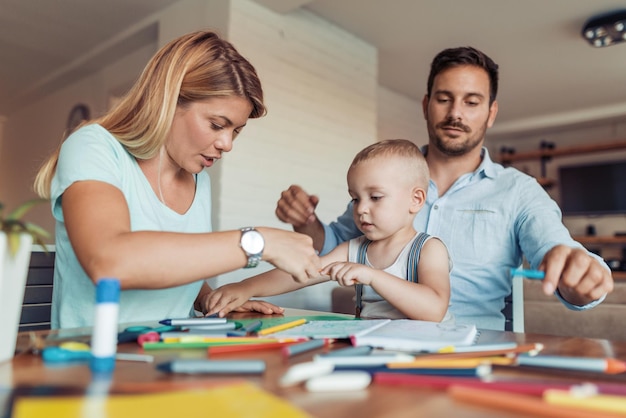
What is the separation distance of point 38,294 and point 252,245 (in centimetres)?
114

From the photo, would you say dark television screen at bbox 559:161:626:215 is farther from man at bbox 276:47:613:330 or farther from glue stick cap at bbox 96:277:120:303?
glue stick cap at bbox 96:277:120:303

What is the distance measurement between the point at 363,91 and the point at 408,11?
0.84 metres

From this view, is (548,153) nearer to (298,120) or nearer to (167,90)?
(298,120)

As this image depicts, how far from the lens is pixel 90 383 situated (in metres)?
0.53

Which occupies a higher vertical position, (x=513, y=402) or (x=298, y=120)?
(x=298, y=120)

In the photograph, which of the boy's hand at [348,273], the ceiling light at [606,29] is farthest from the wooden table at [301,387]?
the ceiling light at [606,29]

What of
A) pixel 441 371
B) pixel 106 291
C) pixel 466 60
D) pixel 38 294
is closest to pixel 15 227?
pixel 106 291

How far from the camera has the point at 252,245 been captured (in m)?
0.88

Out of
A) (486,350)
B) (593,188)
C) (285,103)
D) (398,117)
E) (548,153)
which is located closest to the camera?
(486,350)

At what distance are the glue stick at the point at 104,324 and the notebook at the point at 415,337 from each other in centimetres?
34

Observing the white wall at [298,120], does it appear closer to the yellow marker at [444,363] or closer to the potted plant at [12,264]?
the potted plant at [12,264]

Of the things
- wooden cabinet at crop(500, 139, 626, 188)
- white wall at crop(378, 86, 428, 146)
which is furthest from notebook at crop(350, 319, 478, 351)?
wooden cabinet at crop(500, 139, 626, 188)

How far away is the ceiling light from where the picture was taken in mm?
3928

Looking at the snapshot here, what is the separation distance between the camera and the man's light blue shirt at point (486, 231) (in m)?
1.54
